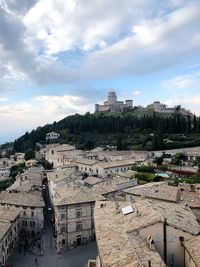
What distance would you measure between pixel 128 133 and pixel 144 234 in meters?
96.7

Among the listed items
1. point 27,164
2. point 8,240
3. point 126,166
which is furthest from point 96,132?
point 8,240

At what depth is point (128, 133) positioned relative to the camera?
A: 11919 centimetres

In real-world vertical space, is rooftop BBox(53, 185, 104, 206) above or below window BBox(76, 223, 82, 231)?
above

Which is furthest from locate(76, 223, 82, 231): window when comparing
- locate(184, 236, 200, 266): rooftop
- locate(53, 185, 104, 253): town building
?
locate(184, 236, 200, 266): rooftop

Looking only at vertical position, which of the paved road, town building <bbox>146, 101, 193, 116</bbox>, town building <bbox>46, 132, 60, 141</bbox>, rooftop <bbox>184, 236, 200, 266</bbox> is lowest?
the paved road

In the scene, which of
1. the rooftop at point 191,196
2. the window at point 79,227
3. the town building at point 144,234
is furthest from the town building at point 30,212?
the town building at point 144,234

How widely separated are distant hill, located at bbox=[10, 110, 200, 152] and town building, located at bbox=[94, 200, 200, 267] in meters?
65.8

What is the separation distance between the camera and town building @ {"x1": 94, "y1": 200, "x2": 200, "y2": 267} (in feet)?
64.3

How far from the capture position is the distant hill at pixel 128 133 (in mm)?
97162

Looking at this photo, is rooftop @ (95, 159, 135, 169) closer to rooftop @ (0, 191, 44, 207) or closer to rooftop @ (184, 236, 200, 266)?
rooftop @ (0, 191, 44, 207)

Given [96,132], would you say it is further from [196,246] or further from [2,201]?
[196,246]

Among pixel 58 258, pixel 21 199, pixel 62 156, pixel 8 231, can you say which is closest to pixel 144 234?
pixel 58 258

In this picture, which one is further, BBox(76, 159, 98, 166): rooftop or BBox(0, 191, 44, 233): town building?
BBox(76, 159, 98, 166): rooftop

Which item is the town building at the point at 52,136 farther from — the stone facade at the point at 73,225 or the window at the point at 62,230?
the window at the point at 62,230
